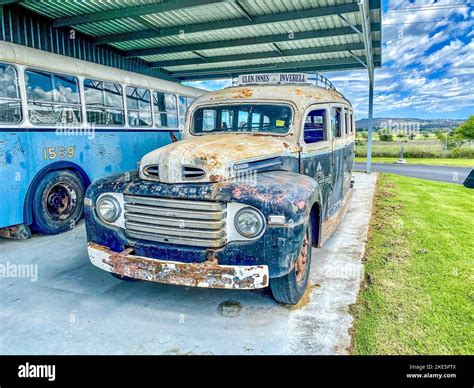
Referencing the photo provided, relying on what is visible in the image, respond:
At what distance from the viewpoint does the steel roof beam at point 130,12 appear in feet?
23.1

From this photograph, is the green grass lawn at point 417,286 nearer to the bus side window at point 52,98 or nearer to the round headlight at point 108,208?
the round headlight at point 108,208

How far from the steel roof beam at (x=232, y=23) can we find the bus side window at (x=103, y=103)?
2.54 metres

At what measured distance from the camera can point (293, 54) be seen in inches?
430

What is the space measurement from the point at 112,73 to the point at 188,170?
4853mm

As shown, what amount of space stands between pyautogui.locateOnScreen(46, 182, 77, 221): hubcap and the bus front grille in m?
3.36

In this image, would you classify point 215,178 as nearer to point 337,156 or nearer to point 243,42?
point 337,156

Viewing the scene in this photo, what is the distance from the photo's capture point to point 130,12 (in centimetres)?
742

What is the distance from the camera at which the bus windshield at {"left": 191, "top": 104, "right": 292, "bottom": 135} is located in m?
4.30

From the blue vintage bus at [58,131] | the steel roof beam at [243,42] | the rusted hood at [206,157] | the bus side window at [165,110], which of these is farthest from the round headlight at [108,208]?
the steel roof beam at [243,42]

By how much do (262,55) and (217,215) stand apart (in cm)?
921

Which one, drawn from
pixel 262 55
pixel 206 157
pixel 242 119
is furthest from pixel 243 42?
pixel 206 157

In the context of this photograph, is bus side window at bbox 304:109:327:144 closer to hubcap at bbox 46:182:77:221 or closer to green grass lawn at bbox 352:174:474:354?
green grass lawn at bbox 352:174:474:354

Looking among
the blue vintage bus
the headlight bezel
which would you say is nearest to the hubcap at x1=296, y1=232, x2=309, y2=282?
the headlight bezel
